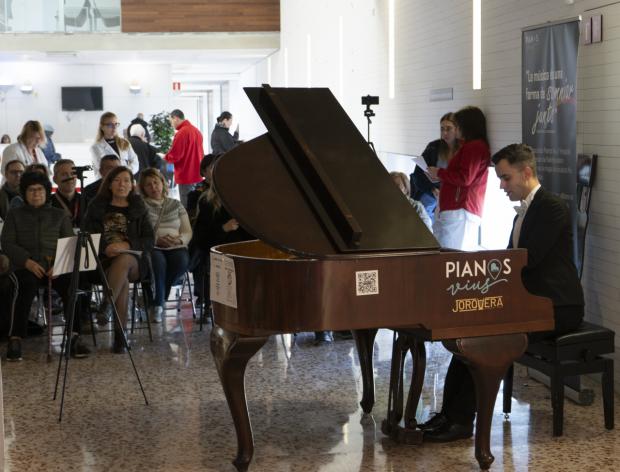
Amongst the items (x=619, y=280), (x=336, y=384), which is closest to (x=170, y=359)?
(x=336, y=384)

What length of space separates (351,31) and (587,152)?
663 cm

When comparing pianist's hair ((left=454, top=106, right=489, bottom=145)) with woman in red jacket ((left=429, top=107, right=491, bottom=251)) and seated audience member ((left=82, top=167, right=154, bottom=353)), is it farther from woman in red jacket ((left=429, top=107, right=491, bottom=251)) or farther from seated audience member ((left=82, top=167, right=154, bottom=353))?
seated audience member ((left=82, top=167, right=154, bottom=353))

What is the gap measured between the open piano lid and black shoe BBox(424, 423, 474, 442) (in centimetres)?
101

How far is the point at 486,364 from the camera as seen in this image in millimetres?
4016

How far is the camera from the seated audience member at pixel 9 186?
7.54 m

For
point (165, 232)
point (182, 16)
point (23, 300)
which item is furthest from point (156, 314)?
point (182, 16)

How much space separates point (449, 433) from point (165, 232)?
3522 millimetres

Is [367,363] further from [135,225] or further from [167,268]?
[167,268]

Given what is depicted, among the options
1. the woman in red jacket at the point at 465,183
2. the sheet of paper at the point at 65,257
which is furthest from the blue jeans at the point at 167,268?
the woman in red jacket at the point at 465,183

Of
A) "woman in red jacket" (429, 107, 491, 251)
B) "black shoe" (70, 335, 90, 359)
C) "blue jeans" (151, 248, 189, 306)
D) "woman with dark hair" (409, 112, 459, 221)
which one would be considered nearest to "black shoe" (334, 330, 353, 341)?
"woman in red jacket" (429, 107, 491, 251)

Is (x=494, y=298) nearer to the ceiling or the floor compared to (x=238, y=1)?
nearer to the floor

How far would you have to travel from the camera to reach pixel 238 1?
16.8 m

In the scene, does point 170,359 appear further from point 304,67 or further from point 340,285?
point 304,67

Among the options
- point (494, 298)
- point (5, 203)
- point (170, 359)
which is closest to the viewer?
point (494, 298)
